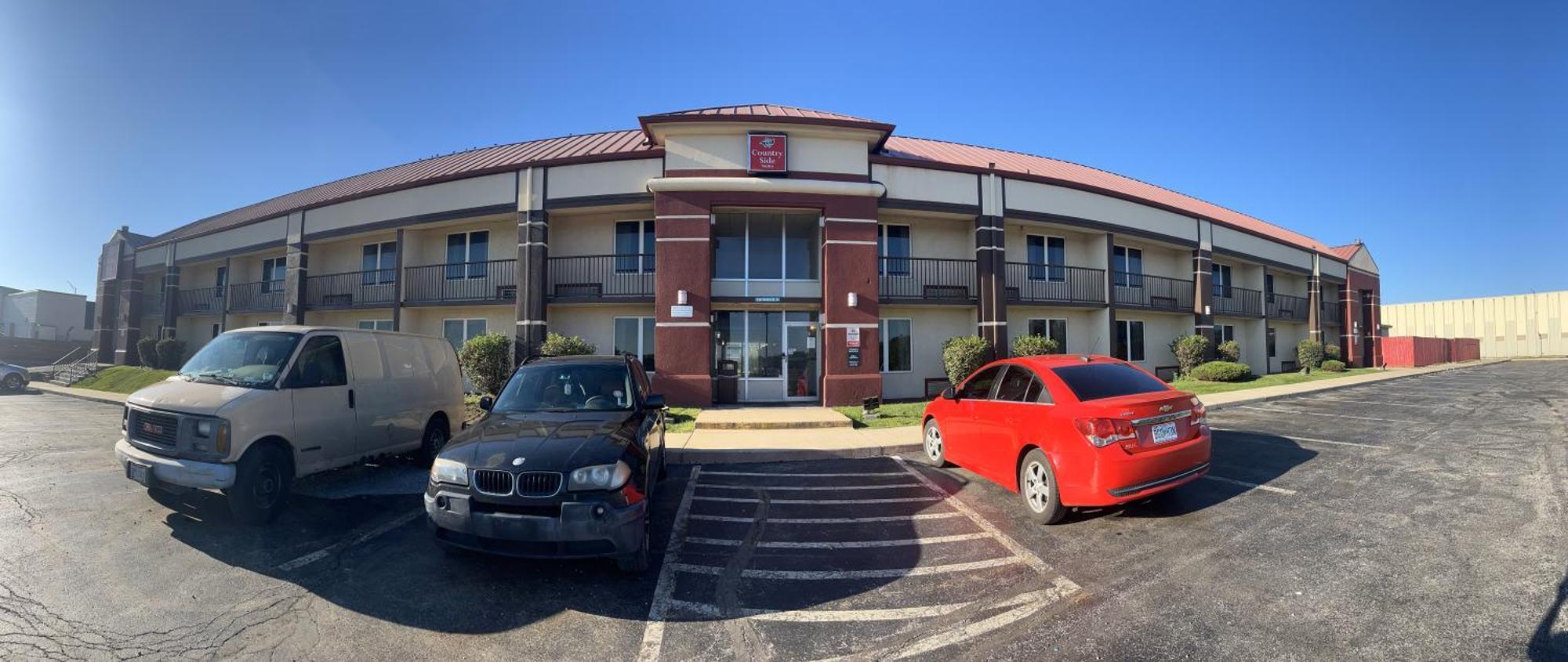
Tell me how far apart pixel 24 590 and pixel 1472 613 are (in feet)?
29.8

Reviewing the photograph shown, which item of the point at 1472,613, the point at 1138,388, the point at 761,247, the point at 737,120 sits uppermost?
the point at 737,120

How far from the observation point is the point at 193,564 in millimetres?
4160

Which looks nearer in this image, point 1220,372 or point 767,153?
point 767,153

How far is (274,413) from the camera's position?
217 inches

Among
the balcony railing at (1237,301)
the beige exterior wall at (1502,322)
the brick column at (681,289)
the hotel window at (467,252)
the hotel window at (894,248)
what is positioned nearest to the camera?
the brick column at (681,289)

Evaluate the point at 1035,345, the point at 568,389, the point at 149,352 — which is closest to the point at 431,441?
the point at 568,389

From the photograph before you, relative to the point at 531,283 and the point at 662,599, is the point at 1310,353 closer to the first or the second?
the point at 531,283

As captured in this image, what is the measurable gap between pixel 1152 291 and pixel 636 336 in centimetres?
1904

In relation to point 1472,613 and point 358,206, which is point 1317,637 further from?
point 358,206

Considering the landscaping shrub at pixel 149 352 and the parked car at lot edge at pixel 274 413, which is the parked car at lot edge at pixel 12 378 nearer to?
the landscaping shrub at pixel 149 352

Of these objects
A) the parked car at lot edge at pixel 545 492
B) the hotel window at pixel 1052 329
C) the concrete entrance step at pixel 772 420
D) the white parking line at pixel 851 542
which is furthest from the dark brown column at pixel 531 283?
the hotel window at pixel 1052 329

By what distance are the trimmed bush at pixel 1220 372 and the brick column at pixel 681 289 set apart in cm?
1722

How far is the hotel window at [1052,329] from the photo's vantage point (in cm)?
1878

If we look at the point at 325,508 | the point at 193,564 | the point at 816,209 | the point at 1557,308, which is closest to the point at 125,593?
the point at 193,564
